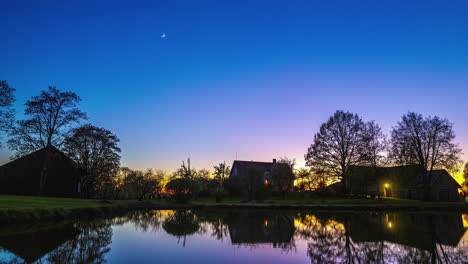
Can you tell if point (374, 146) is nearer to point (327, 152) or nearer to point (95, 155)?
point (327, 152)

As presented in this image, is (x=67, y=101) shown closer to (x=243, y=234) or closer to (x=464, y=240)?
(x=243, y=234)

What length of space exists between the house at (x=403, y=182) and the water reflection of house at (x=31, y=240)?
133ft

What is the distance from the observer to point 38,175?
39.2m

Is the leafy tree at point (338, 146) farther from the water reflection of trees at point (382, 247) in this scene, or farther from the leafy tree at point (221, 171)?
the water reflection of trees at point (382, 247)

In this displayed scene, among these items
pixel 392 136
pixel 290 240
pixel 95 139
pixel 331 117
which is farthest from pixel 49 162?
pixel 392 136

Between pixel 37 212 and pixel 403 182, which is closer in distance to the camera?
pixel 37 212

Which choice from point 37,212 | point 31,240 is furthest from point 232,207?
point 31,240

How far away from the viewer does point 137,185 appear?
5691 cm

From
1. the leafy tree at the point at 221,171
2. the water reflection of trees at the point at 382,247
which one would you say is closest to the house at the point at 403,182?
the leafy tree at the point at 221,171

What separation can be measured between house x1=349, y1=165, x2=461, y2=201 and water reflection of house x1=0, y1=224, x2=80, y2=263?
40495mm

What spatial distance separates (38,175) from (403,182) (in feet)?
170

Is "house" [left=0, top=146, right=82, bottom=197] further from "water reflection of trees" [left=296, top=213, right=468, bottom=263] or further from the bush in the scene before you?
"water reflection of trees" [left=296, top=213, right=468, bottom=263]

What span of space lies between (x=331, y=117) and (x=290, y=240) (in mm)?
36181

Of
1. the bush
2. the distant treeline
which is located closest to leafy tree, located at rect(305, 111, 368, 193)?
the distant treeline
